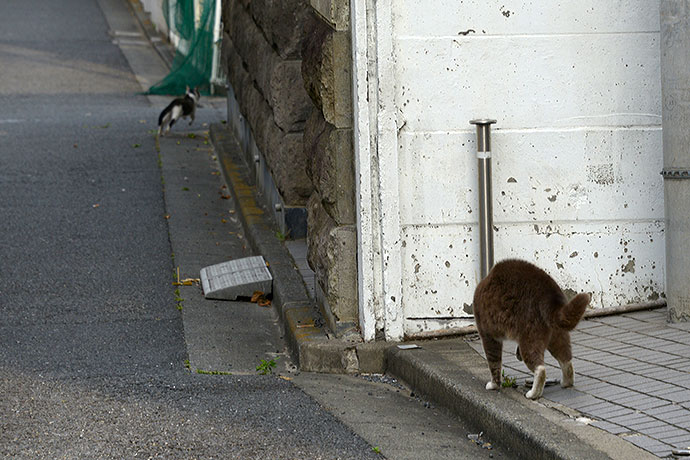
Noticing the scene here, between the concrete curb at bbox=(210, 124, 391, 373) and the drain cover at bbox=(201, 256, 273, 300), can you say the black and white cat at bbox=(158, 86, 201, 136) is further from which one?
the drain cover at bbox=(201, 256, 273, 300)

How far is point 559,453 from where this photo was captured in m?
4.38

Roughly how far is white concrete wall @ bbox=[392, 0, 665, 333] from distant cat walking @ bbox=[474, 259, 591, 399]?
1048 millimetres

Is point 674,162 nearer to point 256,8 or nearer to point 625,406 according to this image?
point 625,406

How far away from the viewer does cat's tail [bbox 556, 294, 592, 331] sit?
4.84 m

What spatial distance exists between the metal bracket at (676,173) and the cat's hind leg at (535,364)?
1677mm

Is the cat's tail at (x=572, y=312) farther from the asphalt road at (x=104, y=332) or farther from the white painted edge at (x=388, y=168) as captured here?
the white painted edge at (x=388, y=168)

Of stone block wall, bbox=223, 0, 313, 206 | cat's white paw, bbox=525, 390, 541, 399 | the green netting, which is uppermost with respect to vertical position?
the green netting

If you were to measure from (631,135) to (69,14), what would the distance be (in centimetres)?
3040

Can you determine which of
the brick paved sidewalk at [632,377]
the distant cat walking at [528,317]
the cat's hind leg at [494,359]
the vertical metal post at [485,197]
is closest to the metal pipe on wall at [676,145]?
the brick paved sidewalk at [632,377]

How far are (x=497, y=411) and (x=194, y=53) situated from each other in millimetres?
→ 15441

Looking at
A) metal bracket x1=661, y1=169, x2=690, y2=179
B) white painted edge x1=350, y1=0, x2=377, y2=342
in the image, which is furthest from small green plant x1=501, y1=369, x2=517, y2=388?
metal bracket x1=661, y1=169, x2=690, y2=179

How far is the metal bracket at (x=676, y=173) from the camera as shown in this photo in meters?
6.11

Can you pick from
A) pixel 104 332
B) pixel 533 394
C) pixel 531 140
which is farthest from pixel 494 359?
pixel 104 332

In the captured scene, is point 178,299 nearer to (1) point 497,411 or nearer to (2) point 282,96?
(2) point 282,96
